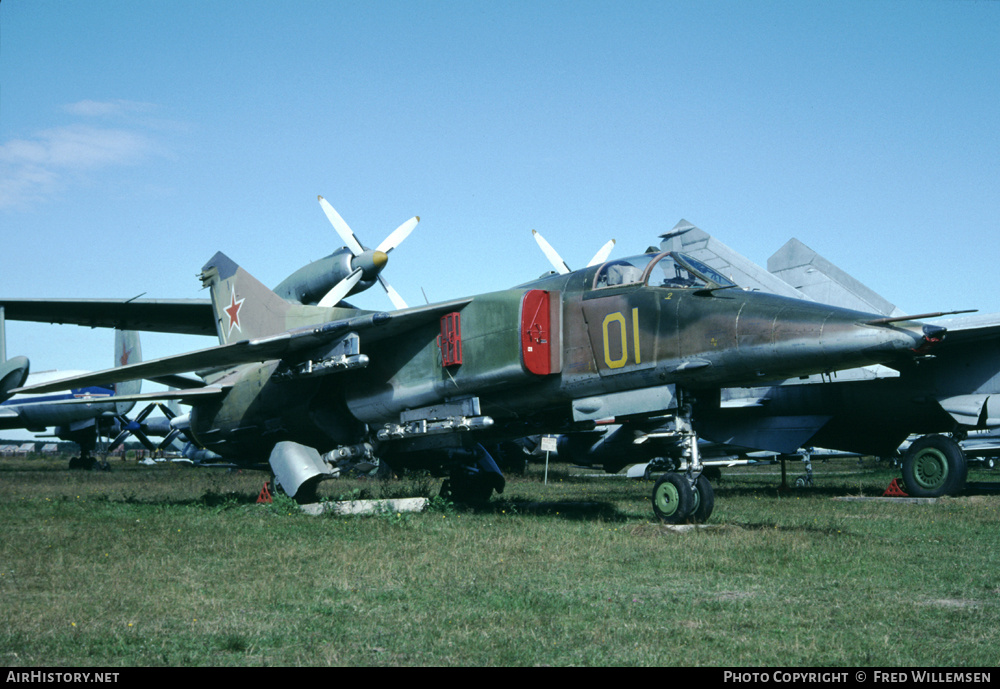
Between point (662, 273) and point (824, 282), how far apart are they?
12892 mm

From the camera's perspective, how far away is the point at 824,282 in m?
22.4

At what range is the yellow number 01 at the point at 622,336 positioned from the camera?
11.1 metres

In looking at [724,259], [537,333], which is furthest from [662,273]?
[724,259]

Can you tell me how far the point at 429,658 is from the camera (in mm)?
5105

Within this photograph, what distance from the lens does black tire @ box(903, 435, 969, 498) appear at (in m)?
16.0

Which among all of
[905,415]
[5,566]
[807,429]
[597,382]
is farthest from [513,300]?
[905,415]

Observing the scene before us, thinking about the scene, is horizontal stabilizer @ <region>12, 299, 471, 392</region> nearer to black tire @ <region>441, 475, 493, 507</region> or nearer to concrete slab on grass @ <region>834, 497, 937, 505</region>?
black tire @ <region>441, 475, 493, 507</region>

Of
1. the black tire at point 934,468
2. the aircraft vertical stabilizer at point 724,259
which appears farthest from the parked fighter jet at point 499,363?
the aircraft vertical stabilizer at point 724,259

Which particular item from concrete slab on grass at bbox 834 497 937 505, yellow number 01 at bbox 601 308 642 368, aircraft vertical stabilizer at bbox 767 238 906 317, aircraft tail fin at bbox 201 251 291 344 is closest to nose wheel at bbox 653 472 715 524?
yellow number 01 at bbox 601 308 642 368

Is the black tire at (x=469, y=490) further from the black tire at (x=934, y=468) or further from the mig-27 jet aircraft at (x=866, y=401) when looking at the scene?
the black tire at (x=934, y=468)

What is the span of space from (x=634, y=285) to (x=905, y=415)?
32.2ft

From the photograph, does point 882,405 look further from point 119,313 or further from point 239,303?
point 119,313

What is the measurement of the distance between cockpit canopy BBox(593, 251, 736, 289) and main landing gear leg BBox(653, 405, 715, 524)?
67.3 inches

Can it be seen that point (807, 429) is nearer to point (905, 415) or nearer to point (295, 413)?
point (905, 415)
